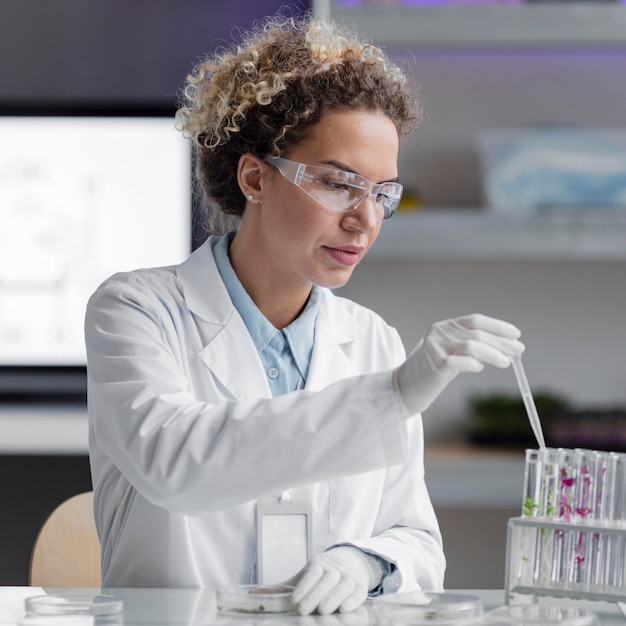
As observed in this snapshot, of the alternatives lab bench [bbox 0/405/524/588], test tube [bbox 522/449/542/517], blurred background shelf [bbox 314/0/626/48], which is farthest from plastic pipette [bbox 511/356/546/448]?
blurred background shelf [bbox 314/0/626/48]

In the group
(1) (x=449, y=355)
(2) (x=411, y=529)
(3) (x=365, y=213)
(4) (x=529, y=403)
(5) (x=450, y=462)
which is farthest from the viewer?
(5) (x=450, y=462)

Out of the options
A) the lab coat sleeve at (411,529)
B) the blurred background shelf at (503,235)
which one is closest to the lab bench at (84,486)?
the blurred background shelf at (503,235)

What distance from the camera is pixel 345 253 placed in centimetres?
147

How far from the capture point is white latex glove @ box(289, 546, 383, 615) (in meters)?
1.16

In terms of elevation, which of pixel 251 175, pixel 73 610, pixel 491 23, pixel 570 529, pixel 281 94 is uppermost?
pixel 491 23

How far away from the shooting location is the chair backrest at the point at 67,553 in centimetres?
174

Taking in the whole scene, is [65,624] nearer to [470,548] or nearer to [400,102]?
[400,102]

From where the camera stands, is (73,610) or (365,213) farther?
(365,213)

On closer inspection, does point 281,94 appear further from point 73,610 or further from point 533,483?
point 73,610

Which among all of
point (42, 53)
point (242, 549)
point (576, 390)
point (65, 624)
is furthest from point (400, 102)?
point (42, 53)

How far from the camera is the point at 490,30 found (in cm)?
241

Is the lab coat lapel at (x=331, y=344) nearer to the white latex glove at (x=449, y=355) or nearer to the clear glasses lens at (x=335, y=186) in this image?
the clear glasses lens at (x=335, y=186)

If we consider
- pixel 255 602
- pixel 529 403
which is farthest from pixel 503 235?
pixel 255 602

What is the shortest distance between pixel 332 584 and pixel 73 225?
205 cm
